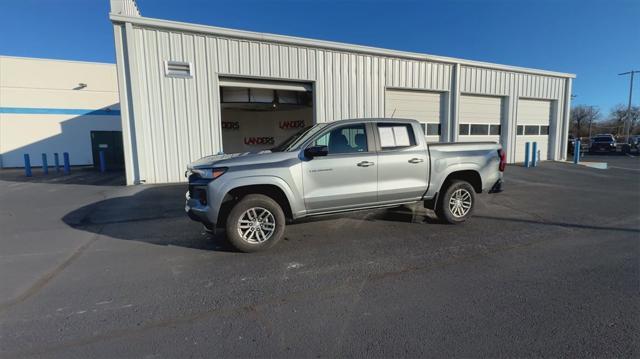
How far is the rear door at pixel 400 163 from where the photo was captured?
16.0ft

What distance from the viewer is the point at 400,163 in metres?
4.94

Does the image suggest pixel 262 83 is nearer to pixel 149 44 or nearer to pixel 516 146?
pixel 149 44

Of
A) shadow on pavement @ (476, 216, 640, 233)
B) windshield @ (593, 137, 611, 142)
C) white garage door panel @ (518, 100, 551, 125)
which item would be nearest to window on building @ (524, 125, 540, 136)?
white garage door panel @ (518, 100, 551, 125)

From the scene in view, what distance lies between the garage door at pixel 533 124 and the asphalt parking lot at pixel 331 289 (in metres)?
11.5

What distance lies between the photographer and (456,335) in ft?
7.82

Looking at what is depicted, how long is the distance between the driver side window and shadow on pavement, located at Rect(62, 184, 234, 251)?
7.05 ft

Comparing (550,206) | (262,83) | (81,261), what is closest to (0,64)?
(262,83)

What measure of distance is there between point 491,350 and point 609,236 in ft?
13.8

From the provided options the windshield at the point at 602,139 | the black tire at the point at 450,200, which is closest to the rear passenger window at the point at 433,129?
the black tire at the point at 450,200

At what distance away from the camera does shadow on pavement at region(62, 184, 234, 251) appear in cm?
474

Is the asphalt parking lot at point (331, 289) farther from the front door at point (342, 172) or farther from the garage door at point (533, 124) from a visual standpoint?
the garage door at point (533, 124)

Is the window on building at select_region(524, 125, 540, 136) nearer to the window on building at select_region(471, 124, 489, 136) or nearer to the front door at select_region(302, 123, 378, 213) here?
the window on building at select_region(471, 124, 489, 136)

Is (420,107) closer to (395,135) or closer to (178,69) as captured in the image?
(395,135)

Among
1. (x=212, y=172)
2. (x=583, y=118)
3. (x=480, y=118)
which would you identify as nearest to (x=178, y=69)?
(x=212, y=172)
